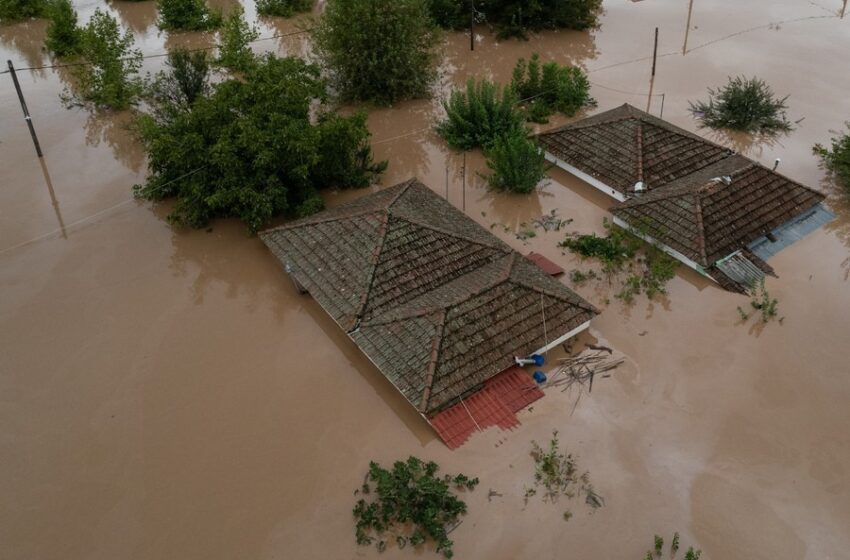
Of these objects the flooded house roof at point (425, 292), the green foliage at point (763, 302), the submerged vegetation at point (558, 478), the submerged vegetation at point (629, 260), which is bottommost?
the submerged vegetation at point (558, 478)

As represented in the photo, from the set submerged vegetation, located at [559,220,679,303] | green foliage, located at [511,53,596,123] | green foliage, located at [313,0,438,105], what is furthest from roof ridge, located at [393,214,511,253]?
green foliage, located at [313,0,438,105]

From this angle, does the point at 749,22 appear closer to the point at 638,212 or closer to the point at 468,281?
the point at 638,212

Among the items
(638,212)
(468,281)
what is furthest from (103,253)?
(638,212)

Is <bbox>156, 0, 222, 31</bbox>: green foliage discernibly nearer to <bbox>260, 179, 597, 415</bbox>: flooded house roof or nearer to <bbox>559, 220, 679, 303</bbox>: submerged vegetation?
<bbox>260, 179, 597, 415</bbox>: flooded house roof

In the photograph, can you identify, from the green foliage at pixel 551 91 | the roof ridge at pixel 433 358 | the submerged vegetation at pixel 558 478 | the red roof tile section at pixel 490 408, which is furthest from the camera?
the green foliage at pixel 551 91

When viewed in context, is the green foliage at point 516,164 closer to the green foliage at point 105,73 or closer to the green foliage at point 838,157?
A: the green foliage at point 838,157

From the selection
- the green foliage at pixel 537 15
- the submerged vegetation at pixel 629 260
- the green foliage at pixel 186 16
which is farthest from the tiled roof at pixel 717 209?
the green foliage at pixel 186 16

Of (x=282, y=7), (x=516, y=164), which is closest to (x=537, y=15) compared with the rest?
(x=282, y=7)
